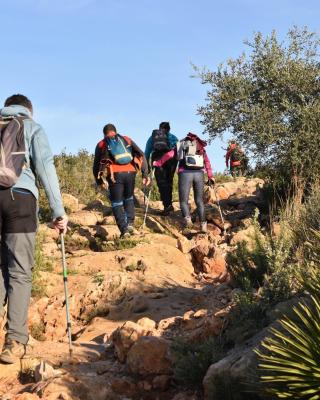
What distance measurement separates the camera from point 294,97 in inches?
531

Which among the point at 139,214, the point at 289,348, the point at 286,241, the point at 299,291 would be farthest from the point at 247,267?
the point at 139,214

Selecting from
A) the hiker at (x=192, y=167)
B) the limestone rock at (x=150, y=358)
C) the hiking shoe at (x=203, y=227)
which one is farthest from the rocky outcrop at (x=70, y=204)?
the limestone rock at (x=150, y=358)

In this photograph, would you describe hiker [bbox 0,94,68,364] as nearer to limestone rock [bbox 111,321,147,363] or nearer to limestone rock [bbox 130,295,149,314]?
limestone rock [bbox 111,321,147,363]

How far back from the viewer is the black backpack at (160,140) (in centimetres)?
1334

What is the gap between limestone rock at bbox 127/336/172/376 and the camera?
16.7 ft

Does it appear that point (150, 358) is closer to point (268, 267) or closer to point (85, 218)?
point (268, 267)

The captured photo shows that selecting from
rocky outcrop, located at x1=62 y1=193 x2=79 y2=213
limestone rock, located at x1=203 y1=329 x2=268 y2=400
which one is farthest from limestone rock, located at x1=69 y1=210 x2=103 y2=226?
limestone rock, located at x1=203 y1=329 x2=268 y2=400

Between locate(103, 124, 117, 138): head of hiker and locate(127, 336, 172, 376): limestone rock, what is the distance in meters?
5.84

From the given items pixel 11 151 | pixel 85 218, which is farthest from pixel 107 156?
pixel 11 151

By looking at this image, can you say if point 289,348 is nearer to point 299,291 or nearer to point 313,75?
point 299,291

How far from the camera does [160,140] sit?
13344mm

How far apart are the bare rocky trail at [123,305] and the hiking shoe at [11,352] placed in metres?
0.08

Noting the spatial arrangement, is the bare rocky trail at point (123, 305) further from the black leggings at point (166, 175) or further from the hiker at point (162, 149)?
the hiker at point (162, 149)

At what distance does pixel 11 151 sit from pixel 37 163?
259mm
